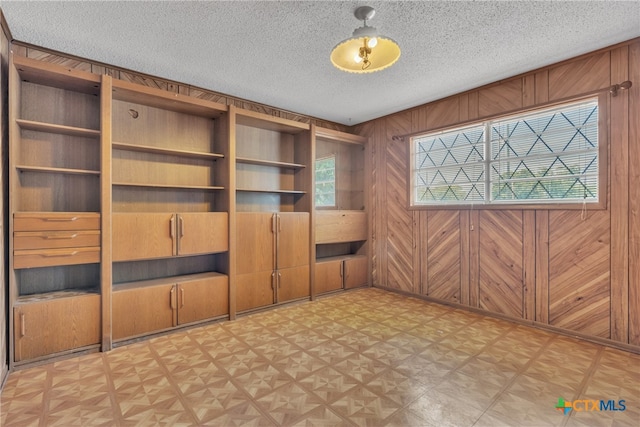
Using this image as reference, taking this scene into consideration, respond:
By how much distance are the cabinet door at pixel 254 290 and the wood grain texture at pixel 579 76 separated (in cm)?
372

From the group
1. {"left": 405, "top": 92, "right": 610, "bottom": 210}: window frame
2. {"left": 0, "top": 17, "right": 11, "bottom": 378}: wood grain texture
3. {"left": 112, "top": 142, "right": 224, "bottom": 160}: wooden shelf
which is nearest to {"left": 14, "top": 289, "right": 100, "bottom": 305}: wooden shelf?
{"left": 0, "top": 17, "right": 11, "bottom": 378}: wood grain texture

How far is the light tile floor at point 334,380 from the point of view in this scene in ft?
5.98

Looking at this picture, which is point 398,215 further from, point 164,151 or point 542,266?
point 164,151

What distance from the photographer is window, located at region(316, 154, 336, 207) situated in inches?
176

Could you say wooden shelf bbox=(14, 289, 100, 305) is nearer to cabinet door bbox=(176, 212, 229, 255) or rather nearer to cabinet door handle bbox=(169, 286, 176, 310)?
cabinet door handle bbox=(169, 286, 176, 310)

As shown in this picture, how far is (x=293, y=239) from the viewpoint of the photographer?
4.12 m

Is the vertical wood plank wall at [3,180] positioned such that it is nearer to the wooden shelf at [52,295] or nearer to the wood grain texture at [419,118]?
the wooden shelf at [52,295]

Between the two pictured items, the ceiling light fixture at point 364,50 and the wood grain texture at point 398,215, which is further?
the wood grain texture at point 398,215

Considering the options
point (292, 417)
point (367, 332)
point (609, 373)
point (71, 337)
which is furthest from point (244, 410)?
point (609, 373)

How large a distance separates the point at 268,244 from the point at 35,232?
219 cm

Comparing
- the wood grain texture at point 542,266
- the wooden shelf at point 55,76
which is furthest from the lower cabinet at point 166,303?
the wood grain texture at point 542,266

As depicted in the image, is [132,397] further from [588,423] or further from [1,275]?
[588,423]

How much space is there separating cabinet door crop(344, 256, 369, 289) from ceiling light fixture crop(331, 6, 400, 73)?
3.07 meters

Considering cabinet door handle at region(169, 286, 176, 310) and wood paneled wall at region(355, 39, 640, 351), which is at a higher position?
wood paneled wall at region(355, 39, 640, 351)
